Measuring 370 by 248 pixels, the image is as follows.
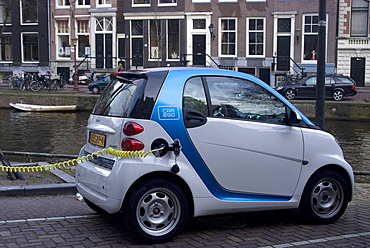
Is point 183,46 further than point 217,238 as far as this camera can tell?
Yes

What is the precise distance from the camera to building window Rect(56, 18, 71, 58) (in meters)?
41.8

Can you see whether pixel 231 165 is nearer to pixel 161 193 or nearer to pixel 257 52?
pixel 161 193

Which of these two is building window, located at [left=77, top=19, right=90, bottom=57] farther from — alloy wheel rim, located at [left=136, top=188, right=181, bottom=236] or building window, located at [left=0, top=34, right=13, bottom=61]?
alloy wheel rim, located at [left=136, top=188, right=181, bottom=236]

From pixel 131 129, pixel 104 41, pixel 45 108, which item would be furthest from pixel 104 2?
pixel 131 129

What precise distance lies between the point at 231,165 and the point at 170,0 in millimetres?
34188

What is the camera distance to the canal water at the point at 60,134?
15.4m

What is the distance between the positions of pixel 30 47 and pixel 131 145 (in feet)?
132

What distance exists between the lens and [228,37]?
3725cm

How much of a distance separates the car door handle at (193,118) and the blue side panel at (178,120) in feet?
0.20

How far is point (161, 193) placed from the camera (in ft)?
17.0

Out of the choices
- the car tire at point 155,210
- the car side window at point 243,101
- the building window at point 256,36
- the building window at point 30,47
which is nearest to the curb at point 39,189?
the car tire at point 155,210

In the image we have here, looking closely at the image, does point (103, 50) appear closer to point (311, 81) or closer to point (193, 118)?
point (311, 81)

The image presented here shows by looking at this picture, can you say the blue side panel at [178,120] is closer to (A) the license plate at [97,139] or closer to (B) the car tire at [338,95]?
(A) the license plate at [97,139]

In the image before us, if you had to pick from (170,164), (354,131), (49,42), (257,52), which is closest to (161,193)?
(170,164)
